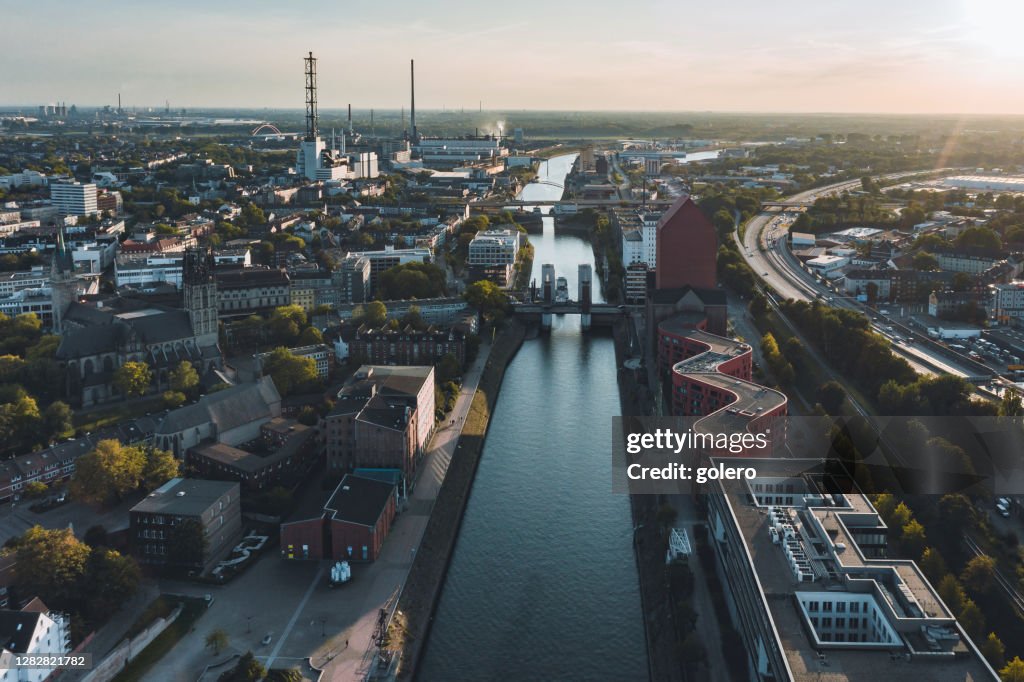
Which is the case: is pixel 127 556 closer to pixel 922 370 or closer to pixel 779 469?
pixel 779 469

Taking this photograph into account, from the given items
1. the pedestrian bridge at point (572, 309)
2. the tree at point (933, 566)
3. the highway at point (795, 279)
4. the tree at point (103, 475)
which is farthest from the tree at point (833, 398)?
the tree at point (103, 475)

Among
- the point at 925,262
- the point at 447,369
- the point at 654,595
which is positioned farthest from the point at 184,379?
the point at 925,262

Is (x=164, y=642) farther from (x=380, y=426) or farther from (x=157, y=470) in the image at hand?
(x=380, y=426)

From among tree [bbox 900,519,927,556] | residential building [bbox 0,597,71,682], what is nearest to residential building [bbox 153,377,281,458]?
residential building [bbox 0,597,71,682]

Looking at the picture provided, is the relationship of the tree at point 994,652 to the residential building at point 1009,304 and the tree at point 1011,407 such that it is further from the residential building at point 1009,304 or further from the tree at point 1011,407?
the residential building at point 1009,304

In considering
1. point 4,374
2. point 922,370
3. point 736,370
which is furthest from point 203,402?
point 922,370

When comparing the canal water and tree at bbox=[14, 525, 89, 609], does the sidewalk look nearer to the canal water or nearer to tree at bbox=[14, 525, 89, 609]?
the canal water
